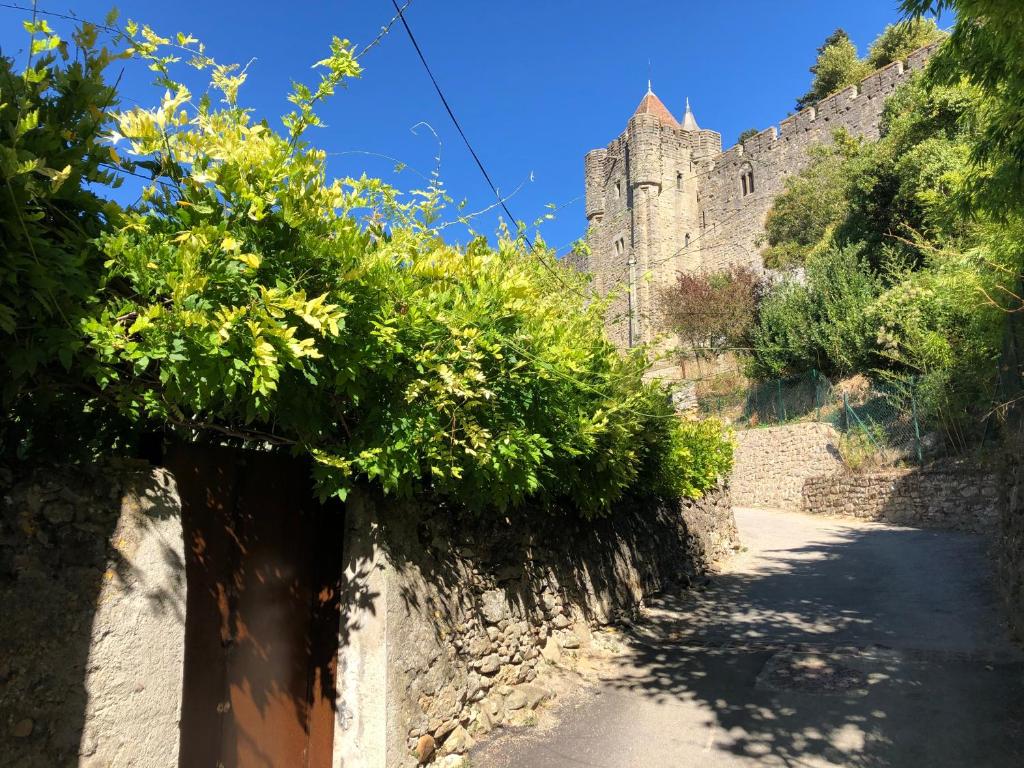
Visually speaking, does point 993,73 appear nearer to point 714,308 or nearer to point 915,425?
point 915,425

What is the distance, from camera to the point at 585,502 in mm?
6805

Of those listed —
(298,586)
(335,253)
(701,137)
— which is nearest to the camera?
(335,253)

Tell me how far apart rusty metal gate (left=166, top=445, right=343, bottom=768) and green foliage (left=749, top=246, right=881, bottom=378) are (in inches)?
802

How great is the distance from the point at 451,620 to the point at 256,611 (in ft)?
4.99

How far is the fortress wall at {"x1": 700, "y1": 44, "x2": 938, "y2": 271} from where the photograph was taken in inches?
1383

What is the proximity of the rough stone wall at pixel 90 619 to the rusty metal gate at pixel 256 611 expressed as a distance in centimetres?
46

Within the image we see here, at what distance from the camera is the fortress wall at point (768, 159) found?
35125mm

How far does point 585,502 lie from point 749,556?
755 cm

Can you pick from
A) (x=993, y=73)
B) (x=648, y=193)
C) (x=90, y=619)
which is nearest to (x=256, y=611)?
(x=90, y=619)

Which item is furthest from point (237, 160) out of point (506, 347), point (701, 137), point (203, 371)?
point (701, 137)

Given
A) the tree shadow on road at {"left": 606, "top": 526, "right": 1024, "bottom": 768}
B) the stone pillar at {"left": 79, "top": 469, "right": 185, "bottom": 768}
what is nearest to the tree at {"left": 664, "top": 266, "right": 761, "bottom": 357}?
the tree shadow on road at {"left": 606, "top": 526, "right": 1024, "bottom": 768}

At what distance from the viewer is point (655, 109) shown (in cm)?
4772

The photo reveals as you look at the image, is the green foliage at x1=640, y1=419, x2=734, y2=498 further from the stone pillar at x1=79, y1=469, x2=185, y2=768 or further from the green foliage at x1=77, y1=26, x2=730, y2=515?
the stone pillar at x1=79, y1=469, x2=185, y2=768

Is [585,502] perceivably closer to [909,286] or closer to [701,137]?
[909,286]
